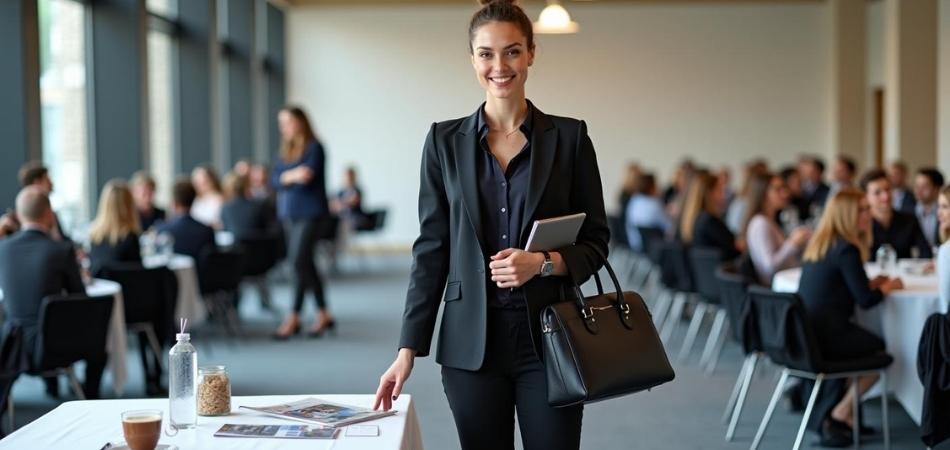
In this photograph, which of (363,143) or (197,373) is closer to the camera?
(197,373)

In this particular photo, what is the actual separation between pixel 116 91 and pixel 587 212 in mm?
8881

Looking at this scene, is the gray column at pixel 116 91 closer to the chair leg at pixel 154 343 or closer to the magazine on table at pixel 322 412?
the chair leg at pixel 154 343

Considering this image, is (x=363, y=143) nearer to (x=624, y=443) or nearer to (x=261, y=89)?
(x=261, y=89)

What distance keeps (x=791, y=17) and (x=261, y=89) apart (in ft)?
26.5

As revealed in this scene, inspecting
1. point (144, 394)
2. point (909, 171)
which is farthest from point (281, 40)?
point (144, 394)

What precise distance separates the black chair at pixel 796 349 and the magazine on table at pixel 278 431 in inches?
111

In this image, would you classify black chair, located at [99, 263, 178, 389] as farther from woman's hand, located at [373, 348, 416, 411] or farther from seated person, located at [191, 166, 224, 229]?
woman's hand, located at [373, 348, 416, 411]

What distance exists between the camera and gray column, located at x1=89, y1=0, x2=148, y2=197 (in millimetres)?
10461

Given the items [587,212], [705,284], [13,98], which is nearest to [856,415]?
[705,284]

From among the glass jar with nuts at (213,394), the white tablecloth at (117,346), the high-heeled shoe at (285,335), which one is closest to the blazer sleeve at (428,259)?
the glass jar with nuts at (213,394)

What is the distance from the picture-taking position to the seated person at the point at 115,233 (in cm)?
689

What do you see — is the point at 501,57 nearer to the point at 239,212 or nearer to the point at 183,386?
the point at 183,386

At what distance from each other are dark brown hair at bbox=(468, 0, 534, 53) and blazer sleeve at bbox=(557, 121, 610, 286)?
248mm

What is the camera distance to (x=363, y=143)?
1759 centimetres
